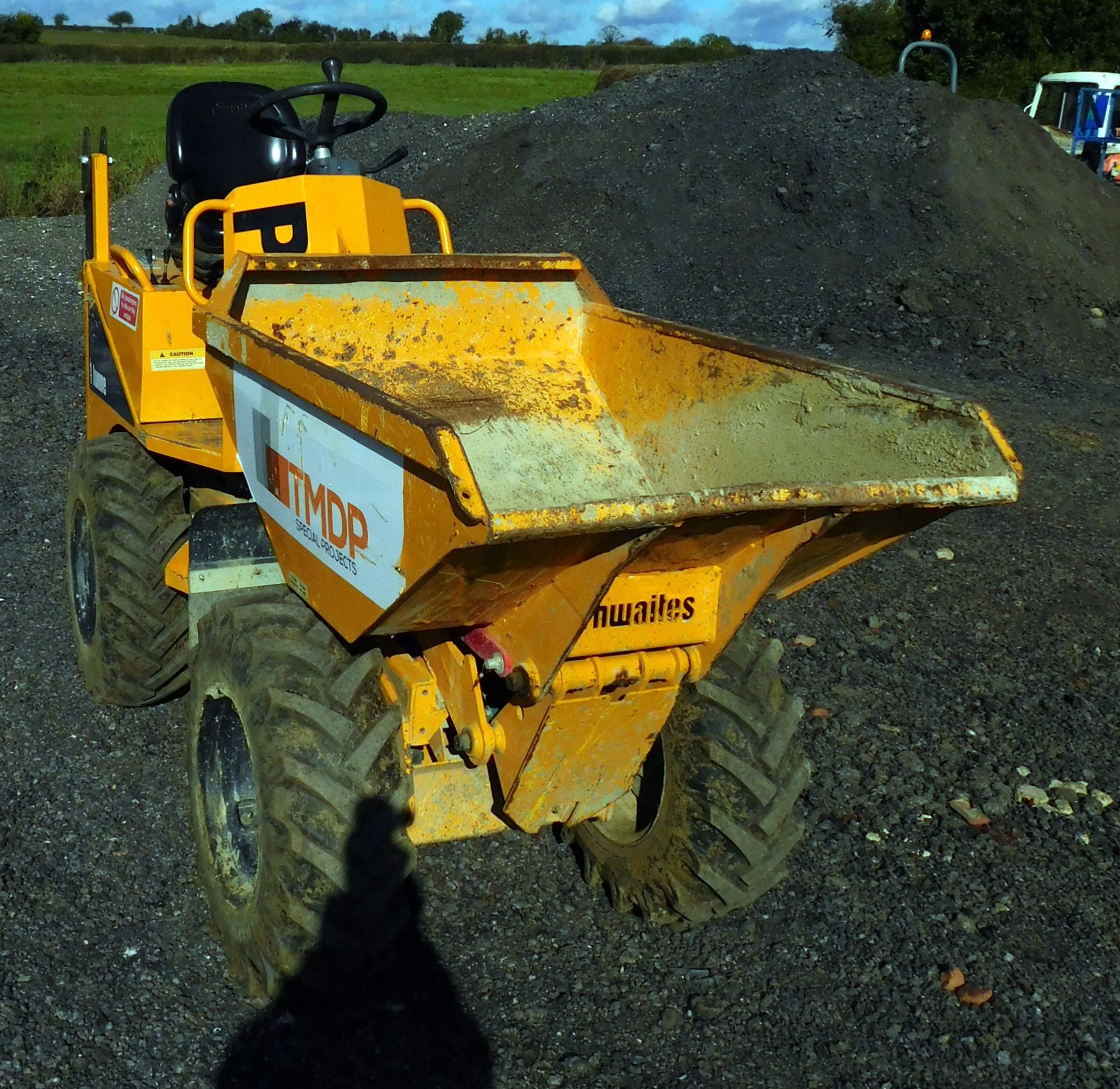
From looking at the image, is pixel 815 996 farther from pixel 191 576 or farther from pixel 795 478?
pixel 191 576

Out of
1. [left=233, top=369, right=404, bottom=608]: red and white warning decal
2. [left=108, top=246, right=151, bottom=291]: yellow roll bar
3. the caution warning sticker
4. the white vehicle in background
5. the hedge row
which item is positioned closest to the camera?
[left=233, top=369, right=404, bottom=608]: red and white warning decal

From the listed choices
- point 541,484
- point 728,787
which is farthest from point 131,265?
point 728,787

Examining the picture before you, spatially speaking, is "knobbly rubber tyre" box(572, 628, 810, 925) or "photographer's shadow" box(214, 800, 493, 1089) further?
"knobbly rubber tyre" box(572, 628, 810, 925)

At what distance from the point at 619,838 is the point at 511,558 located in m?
1.44

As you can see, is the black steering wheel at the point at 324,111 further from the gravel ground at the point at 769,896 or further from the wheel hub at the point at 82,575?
the gravel ground at the point at 769,896

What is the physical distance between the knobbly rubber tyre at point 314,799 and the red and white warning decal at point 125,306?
58.6 inches

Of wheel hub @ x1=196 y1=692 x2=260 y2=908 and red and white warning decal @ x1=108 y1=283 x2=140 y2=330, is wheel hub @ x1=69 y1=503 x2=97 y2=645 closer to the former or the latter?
red and white warning decal @ x1=108 y1=283 x2=140 y2=330

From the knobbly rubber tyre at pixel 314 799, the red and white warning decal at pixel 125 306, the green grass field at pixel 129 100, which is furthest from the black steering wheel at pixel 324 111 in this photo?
the green grass field at pixel 129 100

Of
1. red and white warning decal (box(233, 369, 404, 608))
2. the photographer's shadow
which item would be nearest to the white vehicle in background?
red and white warning decal (box(233, 369, 404, 608))

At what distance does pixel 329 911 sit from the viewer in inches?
113

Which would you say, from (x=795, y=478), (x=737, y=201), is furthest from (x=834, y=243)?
(x=795, y=478)

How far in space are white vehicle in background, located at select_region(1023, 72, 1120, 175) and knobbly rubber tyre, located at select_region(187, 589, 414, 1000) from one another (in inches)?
779

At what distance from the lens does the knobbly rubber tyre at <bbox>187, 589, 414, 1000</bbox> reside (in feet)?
9.36

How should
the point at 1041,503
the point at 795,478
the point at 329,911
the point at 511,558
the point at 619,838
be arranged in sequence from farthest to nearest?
the point at 1041,503 < the point at 619,838 < the point at 795,478 < the point at 329,911 < the point at 511,558
